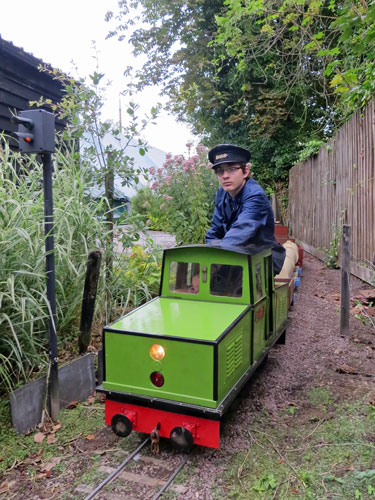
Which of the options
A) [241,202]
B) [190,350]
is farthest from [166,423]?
[241,202]

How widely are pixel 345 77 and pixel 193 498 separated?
19.2ft

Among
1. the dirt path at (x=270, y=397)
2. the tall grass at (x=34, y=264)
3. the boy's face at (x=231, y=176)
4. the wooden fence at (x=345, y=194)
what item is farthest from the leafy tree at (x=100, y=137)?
the wooden fence at (x=345, y=194)

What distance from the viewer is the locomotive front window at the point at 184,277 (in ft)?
11.2

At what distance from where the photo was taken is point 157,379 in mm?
2711

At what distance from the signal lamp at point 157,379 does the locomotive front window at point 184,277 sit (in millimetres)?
867

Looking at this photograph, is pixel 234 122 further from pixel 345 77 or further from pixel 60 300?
pixel 60 300

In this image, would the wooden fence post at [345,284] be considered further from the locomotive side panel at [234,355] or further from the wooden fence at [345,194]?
the locomotive side panel at [234,355]

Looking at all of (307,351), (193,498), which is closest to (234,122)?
(307,351)

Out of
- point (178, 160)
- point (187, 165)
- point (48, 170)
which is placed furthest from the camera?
point (178, 160)

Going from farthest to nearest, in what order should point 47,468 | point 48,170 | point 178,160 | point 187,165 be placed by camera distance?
A: 1. point 178,160
2. point 187,165
3. point 48,170
4. point 47,468

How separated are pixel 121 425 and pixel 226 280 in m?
1.26

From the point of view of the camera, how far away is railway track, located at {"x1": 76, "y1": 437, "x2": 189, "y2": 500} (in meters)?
2.46

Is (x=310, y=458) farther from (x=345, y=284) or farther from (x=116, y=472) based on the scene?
(x=345, y=284)

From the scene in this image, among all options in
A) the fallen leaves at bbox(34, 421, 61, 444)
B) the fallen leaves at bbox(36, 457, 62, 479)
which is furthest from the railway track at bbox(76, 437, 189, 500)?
the fallen leaves at bbox(34, 421, 61, 444)
